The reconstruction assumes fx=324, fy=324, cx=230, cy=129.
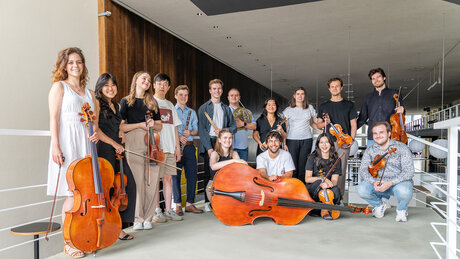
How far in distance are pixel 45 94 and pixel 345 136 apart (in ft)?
10.3

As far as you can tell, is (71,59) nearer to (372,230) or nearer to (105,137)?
(105,137)

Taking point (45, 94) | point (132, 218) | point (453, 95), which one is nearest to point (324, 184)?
point (132, 218)

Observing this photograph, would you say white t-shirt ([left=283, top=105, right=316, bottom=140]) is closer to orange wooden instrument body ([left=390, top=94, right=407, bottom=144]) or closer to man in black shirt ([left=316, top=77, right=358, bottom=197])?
man in black shirt ([left=316, top=77, right=358, bottom=197])

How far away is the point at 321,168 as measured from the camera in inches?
114

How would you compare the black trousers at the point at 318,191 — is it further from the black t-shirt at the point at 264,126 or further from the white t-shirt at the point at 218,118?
the white t-shirt at the point at 218,118

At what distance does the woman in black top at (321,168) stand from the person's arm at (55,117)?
78.8 inches

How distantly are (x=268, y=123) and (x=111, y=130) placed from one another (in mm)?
1617

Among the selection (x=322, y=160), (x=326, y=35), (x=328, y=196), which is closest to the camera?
(x=328, y=196)

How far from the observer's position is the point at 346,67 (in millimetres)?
8305

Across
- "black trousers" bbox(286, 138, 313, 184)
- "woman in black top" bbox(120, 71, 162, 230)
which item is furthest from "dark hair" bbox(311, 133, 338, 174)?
"woman in black top" bbox(120, 71, 162, 230)

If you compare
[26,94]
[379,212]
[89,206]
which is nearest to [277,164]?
[379,212]

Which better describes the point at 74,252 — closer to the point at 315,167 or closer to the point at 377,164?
the point at 315,167

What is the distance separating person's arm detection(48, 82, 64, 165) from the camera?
183 centimetres

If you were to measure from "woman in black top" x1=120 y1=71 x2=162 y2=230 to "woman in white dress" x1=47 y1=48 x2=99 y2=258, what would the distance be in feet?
1.53
